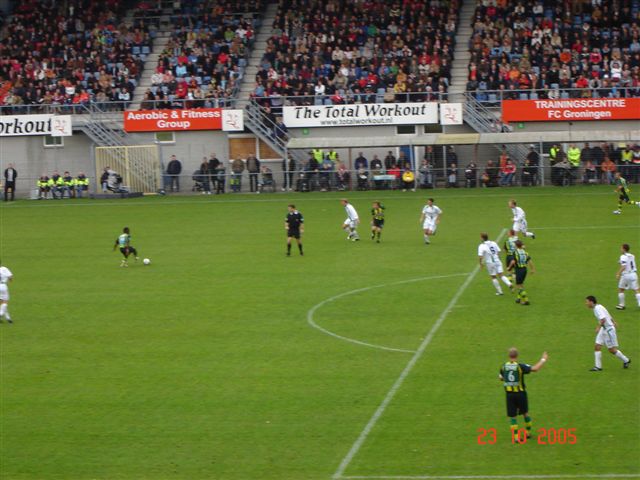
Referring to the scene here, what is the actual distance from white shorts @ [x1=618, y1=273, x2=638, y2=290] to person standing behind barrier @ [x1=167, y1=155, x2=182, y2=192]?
37.0m

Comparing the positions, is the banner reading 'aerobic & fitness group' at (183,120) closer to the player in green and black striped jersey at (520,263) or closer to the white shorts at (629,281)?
the player in green and black striped jersey at (520,263)

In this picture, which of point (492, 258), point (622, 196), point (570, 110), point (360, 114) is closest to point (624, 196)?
point (622, 196)

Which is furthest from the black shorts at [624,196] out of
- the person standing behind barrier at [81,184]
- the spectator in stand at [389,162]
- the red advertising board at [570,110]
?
the person standing behind barrier at [81,184]

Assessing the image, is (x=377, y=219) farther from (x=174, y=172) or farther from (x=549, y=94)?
(x=174, y=172)

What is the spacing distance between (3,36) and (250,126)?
70.9ft

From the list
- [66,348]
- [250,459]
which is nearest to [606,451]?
[250,459]

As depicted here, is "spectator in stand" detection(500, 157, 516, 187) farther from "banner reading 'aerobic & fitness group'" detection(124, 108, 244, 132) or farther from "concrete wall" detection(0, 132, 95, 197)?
"concrete wall" detection(0, 132, 95, 197)

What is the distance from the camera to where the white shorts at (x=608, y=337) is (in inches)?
Answer: 910

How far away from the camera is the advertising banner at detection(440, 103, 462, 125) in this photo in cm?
5925

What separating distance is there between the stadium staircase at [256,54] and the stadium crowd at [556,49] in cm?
1328

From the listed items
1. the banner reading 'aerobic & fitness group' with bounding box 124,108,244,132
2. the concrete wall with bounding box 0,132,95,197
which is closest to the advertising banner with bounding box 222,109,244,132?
the banner reading 'aerobic & fitness group' with bounding box 124,108,244,132

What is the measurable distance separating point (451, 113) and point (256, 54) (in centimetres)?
1492

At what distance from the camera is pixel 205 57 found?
6638 centimetres

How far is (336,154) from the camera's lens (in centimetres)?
6009
